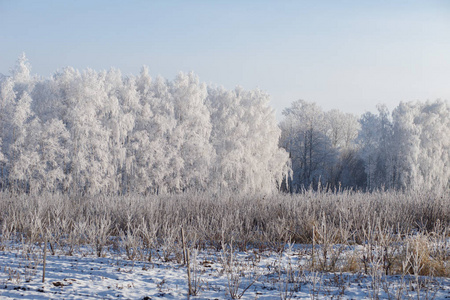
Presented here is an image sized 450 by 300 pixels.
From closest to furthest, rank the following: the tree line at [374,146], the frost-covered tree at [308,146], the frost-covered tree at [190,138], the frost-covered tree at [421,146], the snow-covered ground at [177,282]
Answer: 1. the snow-covered ground at [177,282]
2. the frost-covered tree at [190,138]
3. the frost-covered tree at [421,146]
4. the tree line at [374,146]
5. the frost-covered tree at [308,146]

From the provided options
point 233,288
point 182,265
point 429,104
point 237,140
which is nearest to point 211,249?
point 182,265

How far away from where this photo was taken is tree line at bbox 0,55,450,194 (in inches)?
880

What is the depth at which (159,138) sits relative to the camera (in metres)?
25.2

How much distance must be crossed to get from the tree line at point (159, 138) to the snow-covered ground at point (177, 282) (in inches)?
490

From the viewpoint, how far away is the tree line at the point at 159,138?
22.4m

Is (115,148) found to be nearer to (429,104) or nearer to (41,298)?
(41,298)

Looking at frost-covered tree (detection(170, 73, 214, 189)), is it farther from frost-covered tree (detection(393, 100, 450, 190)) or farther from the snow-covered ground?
the snow-covered ground

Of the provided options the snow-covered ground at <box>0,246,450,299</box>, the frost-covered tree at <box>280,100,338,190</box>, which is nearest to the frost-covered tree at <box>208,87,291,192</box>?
the frost-covered tree at <box>280,100,338,190</box>

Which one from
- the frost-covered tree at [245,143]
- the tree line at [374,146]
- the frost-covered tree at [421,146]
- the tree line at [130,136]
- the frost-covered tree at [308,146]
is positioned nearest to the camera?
the tree line at [130,136]

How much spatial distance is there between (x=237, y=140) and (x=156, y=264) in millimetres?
20482

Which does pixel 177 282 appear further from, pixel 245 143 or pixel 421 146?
pixel 421 146

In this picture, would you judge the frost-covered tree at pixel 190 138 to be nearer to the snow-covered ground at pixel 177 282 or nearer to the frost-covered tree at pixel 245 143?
the frost-covered tree at pixel 245 143

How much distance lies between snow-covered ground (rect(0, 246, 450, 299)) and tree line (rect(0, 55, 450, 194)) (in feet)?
40.8

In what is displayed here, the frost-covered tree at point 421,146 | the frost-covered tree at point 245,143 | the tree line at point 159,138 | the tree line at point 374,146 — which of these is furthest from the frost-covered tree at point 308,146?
the frost-covered tree at point 245,143
